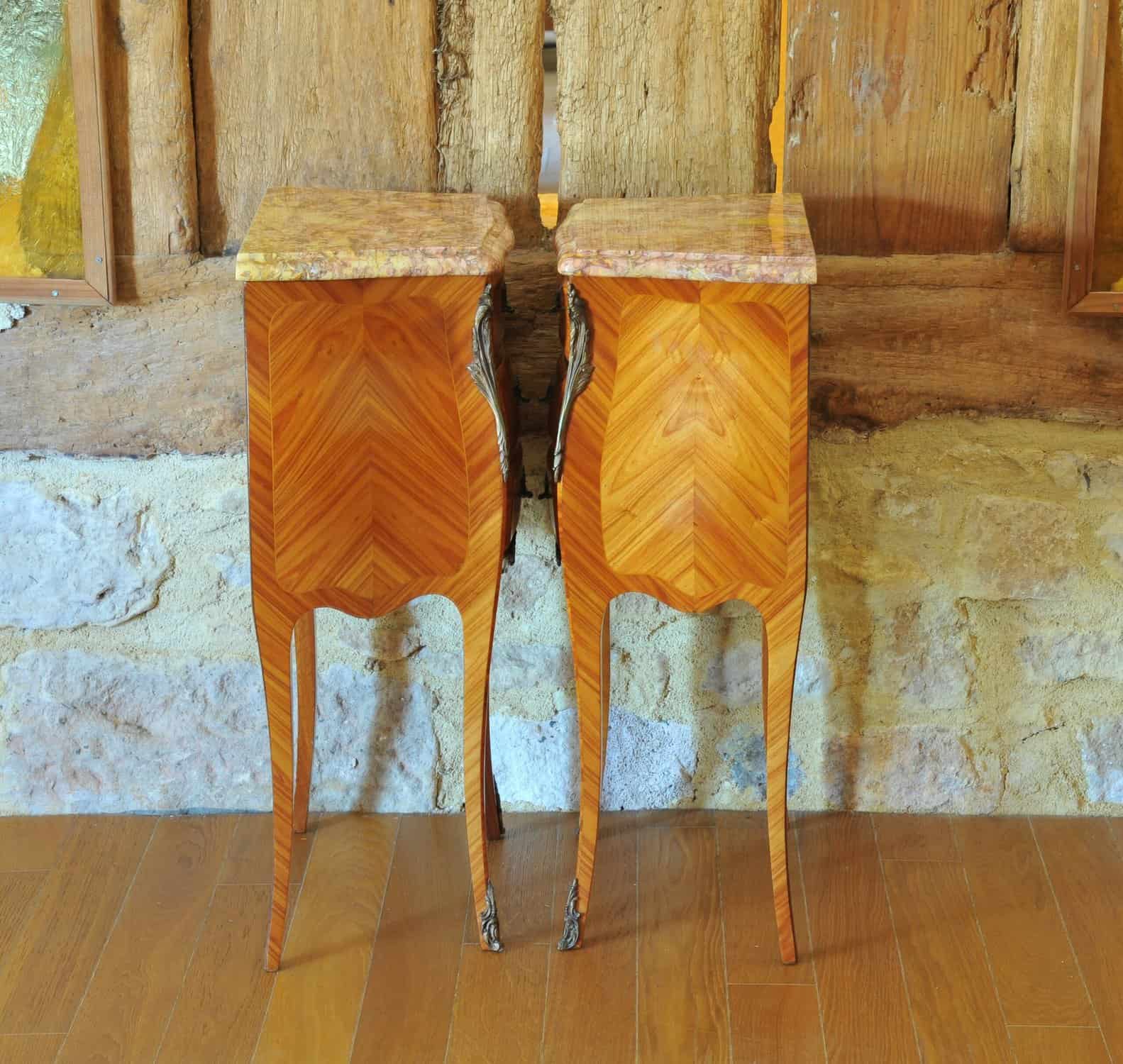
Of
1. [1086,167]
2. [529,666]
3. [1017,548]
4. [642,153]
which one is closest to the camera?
[1086,167]

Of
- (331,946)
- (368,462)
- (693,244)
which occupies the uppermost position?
(693,244)

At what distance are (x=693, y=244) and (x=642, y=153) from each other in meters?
0.48

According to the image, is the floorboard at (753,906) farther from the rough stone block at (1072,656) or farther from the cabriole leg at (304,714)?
the cabriole leg at (304,714)

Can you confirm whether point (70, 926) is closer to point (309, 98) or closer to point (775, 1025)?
point (775, 1025)

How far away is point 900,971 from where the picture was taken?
2.10 metres

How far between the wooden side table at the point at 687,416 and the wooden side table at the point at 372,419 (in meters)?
0.12

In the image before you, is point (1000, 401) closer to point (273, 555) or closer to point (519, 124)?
point (519, 124)

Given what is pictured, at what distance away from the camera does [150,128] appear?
2232mm

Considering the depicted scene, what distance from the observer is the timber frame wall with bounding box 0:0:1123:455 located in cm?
220

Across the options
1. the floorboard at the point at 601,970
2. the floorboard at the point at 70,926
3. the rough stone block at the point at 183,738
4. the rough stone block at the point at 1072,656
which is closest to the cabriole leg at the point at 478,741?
the floorboard at the point at 601,970

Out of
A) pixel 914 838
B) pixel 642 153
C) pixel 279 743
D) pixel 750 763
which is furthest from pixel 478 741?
pixel 642 153

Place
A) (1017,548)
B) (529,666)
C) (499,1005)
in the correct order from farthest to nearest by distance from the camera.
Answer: (529,666) < (1017,548) < (499,1005)

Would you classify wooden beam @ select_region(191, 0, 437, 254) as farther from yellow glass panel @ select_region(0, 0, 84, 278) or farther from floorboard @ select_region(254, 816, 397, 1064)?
floorboard @ select_region(254, 816, 397, 1064)

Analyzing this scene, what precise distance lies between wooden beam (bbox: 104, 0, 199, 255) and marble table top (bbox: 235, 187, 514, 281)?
0.81 feet
